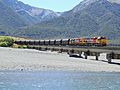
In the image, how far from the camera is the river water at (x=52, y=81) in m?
41.8

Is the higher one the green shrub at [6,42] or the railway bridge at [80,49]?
the green shrub at [6,42]

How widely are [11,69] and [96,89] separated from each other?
66.3ft

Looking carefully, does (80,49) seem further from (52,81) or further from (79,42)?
(52,81)

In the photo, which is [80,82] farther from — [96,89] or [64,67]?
[64,67]

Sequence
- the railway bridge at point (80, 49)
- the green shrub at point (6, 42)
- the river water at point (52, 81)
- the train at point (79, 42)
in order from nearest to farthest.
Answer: the river water at point (52, 81) < the railway bridge at point (80, 49) < the train at point (79, 42) < the green shrub at point (6, 42)

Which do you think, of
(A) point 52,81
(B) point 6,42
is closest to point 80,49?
(A) point 52,81

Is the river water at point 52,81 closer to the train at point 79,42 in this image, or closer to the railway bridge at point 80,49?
the railway bridge at point 80,49

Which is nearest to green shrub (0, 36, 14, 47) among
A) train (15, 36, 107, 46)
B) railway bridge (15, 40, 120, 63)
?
railway bridge (15, 40, 120, 63)

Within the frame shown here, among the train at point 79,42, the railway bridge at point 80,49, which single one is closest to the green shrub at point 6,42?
the railway bridge at point 80,49

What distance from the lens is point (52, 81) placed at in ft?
156

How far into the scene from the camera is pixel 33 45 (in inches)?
5891

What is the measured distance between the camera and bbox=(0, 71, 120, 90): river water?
4175cm

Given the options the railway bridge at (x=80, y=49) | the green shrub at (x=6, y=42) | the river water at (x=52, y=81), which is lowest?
the river water at (x=52, y=81)

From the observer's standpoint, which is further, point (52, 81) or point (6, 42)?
point (6, 42)
